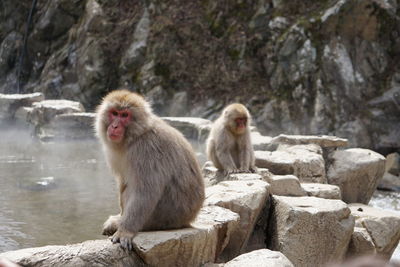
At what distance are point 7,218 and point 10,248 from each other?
2.62 feet

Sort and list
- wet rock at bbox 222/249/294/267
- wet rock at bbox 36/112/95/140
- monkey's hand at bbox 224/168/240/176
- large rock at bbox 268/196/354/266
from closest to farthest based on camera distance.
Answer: wet rock at bbox 222/249/294/267, large rock at bbox 268/196/354/266, monkey's hand at bbox 224/168/240/176, wet rock at bbox 36/112/95/140

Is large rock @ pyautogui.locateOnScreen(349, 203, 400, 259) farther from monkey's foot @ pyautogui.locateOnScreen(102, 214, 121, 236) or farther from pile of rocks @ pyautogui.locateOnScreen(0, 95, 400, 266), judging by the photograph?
monkey's foot @ pyautogui.locateOnScreen(102, 214, 121, 236)

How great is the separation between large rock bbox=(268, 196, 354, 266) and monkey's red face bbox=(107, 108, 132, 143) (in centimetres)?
150

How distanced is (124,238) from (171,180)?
448mm

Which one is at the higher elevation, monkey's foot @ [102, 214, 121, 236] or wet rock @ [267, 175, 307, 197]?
monkey's foot @ [102, 214, 121, 236]

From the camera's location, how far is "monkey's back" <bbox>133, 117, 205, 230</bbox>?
3102 millimetres

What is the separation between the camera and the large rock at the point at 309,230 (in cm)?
401

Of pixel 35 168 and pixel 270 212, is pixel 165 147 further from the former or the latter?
pixel 35 168

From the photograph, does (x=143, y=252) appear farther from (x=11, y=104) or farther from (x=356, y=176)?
(x=11, y=104)

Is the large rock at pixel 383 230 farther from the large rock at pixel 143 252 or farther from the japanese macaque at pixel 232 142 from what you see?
the large rock at pixel 143 252

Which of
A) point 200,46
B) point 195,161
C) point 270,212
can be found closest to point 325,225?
point 270,212

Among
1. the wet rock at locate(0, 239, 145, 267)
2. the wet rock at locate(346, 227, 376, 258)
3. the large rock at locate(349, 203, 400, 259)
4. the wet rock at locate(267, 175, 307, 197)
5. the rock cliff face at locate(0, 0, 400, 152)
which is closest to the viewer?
the wet rock at locate(0, 239, 145, 267)

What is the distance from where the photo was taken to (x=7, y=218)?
492 centimetres

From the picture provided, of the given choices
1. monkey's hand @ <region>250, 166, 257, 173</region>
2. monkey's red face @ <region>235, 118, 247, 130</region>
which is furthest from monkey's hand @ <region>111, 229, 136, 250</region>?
monkey's red face @ <region>235, 118, 247, 130</region>
